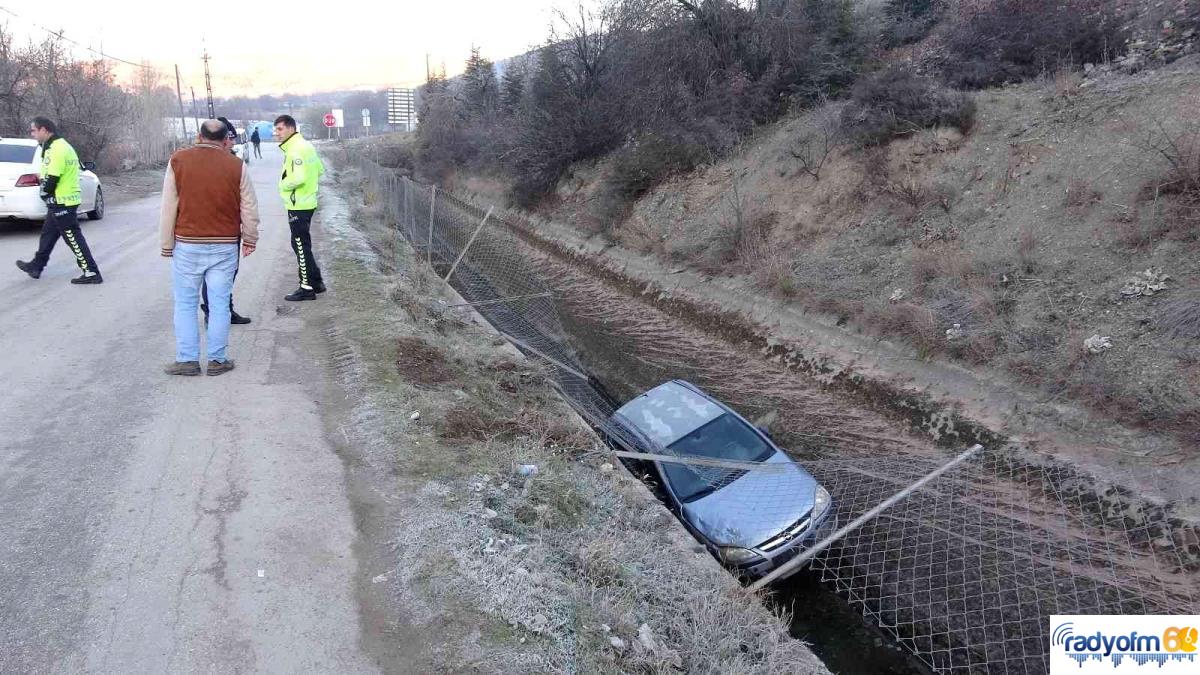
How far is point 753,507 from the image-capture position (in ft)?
21.4

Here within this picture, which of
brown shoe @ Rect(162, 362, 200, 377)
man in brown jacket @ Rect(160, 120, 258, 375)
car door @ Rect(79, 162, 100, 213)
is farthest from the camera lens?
car door @ Rect(79, 162, 100, 213)

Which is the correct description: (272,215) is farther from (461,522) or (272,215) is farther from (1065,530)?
(1065,530)

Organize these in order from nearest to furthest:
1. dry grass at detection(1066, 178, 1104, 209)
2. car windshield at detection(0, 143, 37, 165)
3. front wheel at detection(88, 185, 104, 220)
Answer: dry grass at detection(1066, 178, 1104, 209)
car windshield at detection(0, 143, 37, 165)
front wheel at detection(88, 185, 104, 220)

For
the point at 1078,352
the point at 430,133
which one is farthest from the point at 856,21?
the point at 430,133

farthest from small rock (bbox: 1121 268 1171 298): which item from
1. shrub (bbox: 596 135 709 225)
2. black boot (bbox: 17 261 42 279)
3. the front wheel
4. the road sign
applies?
the road sign

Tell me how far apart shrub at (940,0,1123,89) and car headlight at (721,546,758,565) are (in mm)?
13498

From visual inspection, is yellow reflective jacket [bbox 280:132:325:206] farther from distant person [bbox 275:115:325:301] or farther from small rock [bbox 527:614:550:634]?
small rock [bbox 527:614:550:634]

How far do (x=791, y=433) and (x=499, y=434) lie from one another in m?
5.30

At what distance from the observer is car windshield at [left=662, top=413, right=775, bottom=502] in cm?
686

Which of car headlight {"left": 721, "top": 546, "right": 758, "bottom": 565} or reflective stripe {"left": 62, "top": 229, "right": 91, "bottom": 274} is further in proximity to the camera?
reflective stripe {"left": 62, "top": 229, "right": 91, "bottom": 274}

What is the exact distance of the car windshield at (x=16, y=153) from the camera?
12109 millimetres

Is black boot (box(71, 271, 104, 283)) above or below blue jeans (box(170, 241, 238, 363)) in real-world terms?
below

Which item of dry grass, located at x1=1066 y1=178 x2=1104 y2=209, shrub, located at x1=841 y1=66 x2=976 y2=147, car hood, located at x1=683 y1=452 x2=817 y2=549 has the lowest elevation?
car hood, located at x1=683 y1=452 x2=817 y2=549

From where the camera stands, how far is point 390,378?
21.1 ft
